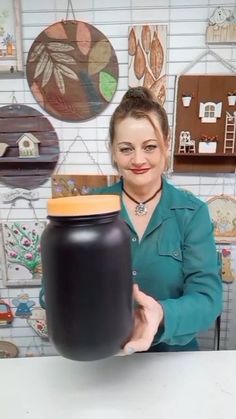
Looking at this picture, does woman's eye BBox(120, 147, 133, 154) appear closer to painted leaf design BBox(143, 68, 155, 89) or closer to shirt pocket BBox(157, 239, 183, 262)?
shirt pocket BBox(157, 239, 183, 262)

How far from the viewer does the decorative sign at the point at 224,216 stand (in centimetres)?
151

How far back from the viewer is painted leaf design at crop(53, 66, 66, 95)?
1402 mm

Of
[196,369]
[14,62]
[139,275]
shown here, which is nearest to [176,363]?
[196,369]

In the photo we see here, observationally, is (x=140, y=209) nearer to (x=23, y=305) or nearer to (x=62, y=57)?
(x=62, y=57)

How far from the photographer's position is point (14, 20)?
137cm

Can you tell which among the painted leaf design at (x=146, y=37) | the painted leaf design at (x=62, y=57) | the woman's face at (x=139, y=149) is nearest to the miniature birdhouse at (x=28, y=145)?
the painted leaf design at (x=62, y=57)

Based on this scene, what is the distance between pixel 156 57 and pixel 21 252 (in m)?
1.02

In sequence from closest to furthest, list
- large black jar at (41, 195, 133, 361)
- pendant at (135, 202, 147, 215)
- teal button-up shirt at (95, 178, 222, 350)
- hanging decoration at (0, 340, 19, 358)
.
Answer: large black jar at (41, 195, 133, 361) < teal button-up shirt at (95, 178, 222, 350) < pendant at (135, 202, 147, 215) < hanging decoration at (0, 340, 19, 358)

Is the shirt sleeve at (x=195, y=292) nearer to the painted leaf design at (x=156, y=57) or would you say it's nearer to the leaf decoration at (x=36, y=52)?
the painted leaf design at (x=156, y=57)

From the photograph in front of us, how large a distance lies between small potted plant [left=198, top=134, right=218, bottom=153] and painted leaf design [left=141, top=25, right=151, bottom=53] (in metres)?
0.42

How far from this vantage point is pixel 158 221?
0.88m

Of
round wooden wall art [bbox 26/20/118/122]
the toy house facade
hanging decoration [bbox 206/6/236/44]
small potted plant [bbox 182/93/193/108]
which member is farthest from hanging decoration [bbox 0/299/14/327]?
hanging decoration [bbox 206/6/236/44]

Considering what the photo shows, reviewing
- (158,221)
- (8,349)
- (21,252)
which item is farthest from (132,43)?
(8,349)

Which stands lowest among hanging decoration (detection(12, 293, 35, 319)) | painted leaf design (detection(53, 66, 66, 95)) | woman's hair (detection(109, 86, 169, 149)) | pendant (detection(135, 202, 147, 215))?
hanging decoration (detection(12, 293, 35, 319))
